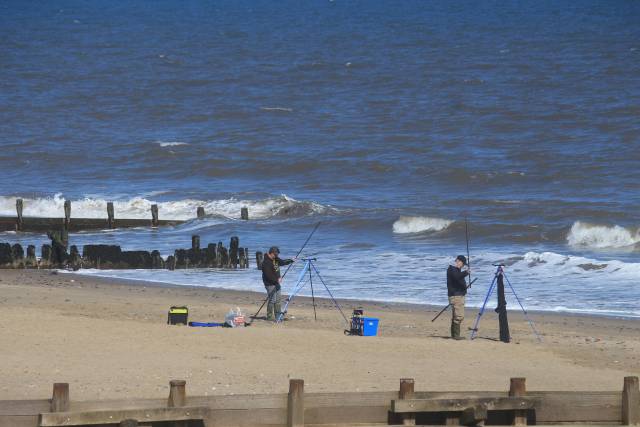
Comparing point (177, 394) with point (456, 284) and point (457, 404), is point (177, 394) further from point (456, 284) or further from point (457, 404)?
point (456, 284)

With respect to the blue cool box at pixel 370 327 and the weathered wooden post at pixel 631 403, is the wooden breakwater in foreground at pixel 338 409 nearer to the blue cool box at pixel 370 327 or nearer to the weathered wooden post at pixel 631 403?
the weathered wooden post at pixel 631 403

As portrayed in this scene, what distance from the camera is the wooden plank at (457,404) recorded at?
1138 centimetres

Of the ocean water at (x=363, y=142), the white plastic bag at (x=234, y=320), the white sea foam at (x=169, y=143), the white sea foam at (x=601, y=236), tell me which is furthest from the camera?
the white sea foam at (x=169, y=143)

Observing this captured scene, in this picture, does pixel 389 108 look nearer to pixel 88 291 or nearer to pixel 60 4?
pixel 88 291

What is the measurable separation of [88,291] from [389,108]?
39304mm

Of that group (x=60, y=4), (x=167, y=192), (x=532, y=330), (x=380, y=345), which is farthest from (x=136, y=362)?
(x=60, y=4)

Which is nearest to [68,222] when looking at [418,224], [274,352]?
[418,224]

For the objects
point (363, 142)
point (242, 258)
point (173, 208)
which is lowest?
point (242, 258)

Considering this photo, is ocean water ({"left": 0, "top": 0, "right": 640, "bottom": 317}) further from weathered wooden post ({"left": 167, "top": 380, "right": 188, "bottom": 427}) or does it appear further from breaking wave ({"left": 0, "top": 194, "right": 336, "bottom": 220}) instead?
weathered wooden post ({"left": 167, "top": 380, "right": 188, "bottom": 427})

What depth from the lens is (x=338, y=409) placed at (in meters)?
11.3

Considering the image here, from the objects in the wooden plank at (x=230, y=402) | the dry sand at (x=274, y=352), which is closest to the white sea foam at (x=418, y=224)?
the dry sand at (x=274, y=352)

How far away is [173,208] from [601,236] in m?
14.1

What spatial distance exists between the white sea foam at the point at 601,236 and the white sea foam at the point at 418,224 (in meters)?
3.66

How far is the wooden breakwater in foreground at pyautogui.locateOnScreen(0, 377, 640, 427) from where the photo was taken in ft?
35.0
